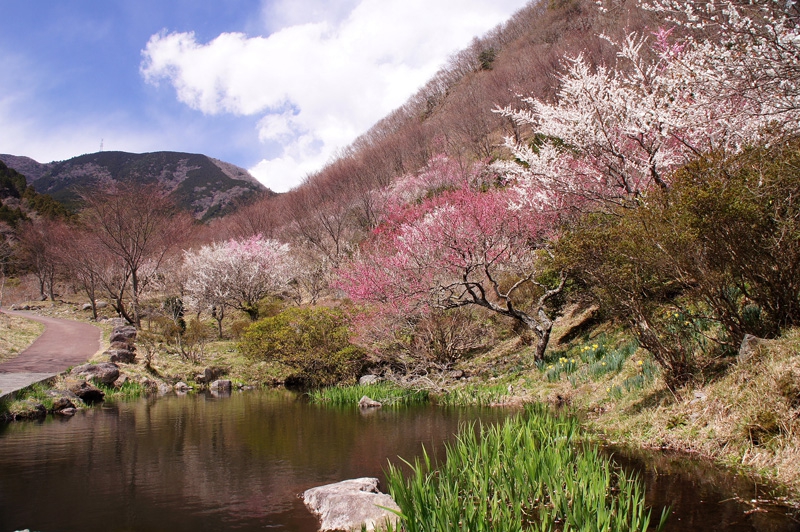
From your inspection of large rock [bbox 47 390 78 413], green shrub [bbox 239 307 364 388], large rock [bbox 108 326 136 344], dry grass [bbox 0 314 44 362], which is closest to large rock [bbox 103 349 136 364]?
large rock [bbox 108 326 136 344]

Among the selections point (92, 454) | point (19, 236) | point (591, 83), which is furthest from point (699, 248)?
point (19, 236)

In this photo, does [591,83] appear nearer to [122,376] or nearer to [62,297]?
[122,376]

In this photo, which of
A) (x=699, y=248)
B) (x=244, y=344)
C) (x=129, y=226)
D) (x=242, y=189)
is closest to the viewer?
(x=699, y=248)

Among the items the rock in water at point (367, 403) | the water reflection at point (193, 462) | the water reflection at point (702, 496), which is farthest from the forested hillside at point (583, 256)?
the water reflection at point (193, 462)

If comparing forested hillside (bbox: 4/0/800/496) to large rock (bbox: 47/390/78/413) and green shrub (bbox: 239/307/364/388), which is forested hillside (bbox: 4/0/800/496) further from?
large rock (bbox: 47/390/78/413)

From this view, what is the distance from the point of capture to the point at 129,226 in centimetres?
2303

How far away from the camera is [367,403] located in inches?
424

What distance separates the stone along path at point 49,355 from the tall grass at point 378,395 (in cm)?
675

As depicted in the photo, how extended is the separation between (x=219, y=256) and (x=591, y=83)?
23189mm

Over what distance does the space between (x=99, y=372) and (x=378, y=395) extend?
872 centimetres

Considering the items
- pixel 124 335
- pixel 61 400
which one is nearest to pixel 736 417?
pixel 61 400

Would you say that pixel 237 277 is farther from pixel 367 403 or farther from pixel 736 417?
pixel 736 417

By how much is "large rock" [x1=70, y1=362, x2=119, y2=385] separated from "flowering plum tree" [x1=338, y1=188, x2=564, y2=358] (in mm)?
7531

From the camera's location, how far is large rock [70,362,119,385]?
1334cm
